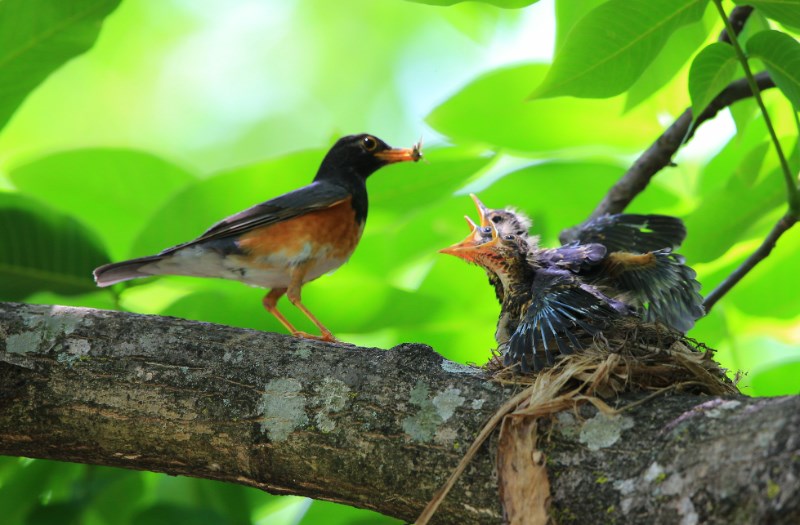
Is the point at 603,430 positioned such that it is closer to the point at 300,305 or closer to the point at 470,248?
the point at 470,248

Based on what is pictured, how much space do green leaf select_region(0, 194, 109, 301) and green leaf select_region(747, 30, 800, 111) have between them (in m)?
2.69

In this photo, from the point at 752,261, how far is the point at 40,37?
3100mm

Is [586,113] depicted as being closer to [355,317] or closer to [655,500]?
[355,317]

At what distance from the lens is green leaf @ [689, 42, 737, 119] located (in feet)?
8.97

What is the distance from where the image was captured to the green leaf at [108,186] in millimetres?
3672

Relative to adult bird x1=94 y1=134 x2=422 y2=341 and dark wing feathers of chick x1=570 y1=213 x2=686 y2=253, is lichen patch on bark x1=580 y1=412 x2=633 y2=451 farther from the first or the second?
adult bird x1=94 y1=134 x2=422 y2=341

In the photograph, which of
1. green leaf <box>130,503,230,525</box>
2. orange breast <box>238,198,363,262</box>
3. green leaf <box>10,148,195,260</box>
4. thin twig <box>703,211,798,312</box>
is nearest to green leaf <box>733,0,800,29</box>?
thin twig <box>703,211,798,312</box>

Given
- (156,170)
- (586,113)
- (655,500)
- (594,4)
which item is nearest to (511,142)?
(586,113)

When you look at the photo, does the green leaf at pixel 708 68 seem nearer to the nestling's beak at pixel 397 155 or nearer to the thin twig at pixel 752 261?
the thin twig at pixel 752 261

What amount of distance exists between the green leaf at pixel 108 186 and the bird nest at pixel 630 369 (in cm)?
183

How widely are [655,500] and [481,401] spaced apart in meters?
0.62

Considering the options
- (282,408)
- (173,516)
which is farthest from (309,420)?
(173,516)

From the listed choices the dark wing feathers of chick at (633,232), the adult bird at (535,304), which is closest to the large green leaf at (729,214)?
the dark wing feathers of chick at (633,232)

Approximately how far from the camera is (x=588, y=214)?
4.39 meters
